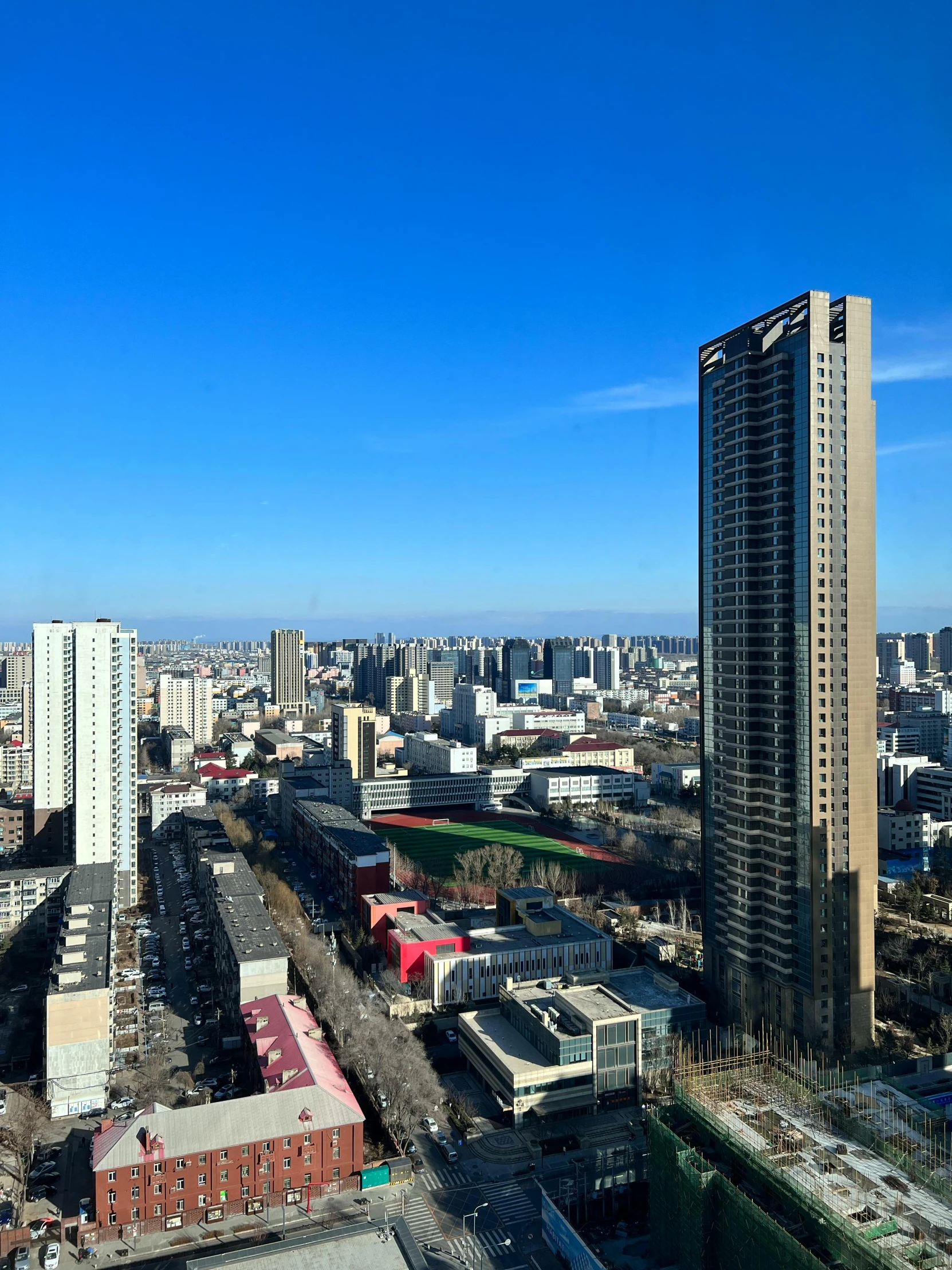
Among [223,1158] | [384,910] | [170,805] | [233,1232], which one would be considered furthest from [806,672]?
[170,805]

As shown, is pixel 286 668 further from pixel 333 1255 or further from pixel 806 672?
pixel 333 1255

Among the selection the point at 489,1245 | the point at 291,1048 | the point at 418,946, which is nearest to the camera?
the point at 489,1245

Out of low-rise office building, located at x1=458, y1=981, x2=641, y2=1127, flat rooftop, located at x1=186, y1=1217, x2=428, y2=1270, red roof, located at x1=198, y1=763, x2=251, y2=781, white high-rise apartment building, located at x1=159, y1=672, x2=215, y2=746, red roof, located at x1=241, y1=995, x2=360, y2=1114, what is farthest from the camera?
white high-rise apartment building, located at x1=159, y1=672, x2=215, y2=746

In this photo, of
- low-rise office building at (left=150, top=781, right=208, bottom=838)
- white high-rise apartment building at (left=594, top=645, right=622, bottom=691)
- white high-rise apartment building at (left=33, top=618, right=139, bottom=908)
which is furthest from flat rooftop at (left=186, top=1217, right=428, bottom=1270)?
white high-rise apartment building at (left=594, top=645, right=622, bottom=691)

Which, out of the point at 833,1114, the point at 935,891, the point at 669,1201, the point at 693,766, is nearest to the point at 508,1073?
the point at 669,1201

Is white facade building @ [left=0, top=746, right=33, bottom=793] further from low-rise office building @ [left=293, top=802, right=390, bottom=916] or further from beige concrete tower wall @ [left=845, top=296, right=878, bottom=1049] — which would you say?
beige concrete tower wall @ [left=845, top=296, right=878, bottom=1049]

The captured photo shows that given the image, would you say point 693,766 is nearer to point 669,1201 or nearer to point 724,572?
point 724,572
